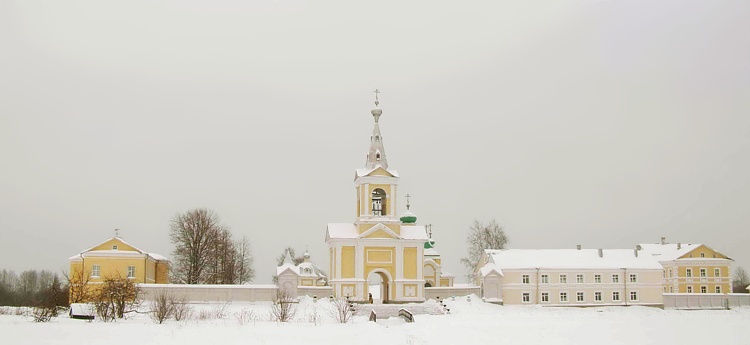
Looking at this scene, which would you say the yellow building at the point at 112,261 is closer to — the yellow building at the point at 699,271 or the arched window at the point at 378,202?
the arched window at the point at 378,202

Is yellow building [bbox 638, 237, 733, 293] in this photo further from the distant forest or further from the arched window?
the distant forest

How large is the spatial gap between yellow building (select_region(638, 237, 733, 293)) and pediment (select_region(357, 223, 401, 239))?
79.4 feet

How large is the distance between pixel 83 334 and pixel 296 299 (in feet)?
67.5

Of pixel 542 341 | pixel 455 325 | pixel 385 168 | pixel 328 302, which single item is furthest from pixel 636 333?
pixel 385 168

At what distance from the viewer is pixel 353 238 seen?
1935 inches

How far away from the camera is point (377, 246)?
1949 inches

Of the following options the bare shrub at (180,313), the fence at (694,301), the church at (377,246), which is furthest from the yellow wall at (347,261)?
the fence at (694,301)

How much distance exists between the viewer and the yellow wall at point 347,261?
48969 mm

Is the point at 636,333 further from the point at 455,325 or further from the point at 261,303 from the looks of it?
the point at 261,303

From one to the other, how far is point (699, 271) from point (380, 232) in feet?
96.9

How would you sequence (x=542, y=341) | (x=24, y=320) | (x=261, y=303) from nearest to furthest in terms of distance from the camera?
(x=542, y=341)
(x=24, y=320)
(x=261, y=303)

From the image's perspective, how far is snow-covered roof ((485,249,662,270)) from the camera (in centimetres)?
5491

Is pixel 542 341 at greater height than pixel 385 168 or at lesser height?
lesser

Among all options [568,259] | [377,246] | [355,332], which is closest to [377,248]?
[377,246]
